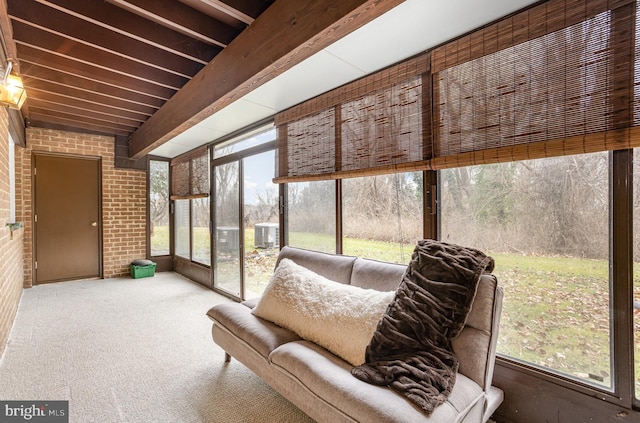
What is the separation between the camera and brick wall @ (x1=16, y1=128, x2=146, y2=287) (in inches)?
169

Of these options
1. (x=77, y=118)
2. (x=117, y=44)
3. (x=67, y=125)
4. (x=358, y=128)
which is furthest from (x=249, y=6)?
(x=67, y=125)

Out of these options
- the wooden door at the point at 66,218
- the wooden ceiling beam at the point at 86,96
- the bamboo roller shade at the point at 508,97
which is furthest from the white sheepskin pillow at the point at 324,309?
the wooden door at the point at 66,218

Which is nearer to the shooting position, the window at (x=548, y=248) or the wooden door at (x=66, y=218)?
the window at (x=548, y=248)

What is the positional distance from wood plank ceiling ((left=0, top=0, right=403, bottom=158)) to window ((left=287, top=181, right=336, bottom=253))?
3.55 ft

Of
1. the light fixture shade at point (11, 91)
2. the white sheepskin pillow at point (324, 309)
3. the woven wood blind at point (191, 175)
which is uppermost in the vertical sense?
the light fixture shade at point (11, 91)

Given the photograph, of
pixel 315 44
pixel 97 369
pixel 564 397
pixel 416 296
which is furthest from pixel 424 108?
pixel 97 369

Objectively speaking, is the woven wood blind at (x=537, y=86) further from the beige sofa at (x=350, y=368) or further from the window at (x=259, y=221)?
the window at (x=259, y=221)

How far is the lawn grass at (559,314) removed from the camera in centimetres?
145

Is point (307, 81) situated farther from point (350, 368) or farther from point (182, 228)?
point (182, 228)

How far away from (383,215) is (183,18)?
1.96 metres

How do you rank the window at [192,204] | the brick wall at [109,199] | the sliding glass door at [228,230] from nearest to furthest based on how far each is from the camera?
the sliding glass door at [228,230], the brick wall at [109,199], the window at [192,204]

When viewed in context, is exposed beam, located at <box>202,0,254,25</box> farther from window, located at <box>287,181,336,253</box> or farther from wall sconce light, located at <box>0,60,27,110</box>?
wall sconce light, located at <box>0,60,27,110</box>

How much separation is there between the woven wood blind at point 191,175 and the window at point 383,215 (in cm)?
270

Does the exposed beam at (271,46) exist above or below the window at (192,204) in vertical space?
above
